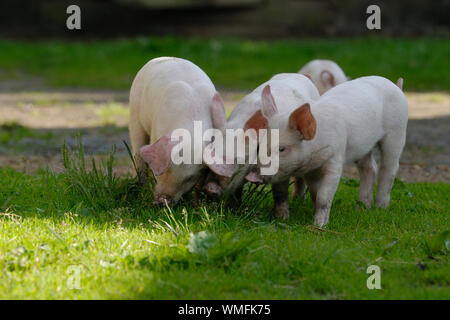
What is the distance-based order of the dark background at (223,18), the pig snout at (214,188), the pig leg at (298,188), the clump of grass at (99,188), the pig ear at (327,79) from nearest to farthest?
1. the pig snout at (214,188)
2. the clump of grass at (99,188)
3. the pig leg at (298,188)
4. the pig ear at (327,79)
5. the dark background at (223,18)

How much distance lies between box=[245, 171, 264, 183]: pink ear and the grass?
30 centimetres

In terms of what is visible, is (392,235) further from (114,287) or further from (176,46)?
(176,46)

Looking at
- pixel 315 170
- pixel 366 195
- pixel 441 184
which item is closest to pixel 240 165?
pixel 315 170

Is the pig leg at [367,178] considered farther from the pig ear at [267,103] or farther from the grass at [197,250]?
the pig ear at [267,103]

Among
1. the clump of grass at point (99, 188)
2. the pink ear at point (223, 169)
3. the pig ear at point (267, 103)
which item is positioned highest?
the pig ear at point (267, 103)

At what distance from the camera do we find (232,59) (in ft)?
45.4

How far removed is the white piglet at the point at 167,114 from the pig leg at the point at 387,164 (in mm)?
1443

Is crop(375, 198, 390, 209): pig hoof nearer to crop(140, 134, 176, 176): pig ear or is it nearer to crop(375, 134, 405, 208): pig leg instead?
crop(375, 134, 405, 208): pig leg

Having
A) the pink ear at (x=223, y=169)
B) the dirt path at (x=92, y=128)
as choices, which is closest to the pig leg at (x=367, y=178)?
the dirt path at (x=92, y=128)

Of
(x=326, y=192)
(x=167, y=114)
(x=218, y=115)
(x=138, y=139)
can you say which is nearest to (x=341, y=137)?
(x=326, y=192)

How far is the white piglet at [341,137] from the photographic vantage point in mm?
4391

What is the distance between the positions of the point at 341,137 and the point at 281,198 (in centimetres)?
61

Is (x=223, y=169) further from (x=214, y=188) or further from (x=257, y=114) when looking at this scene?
(x=257, y=114)
